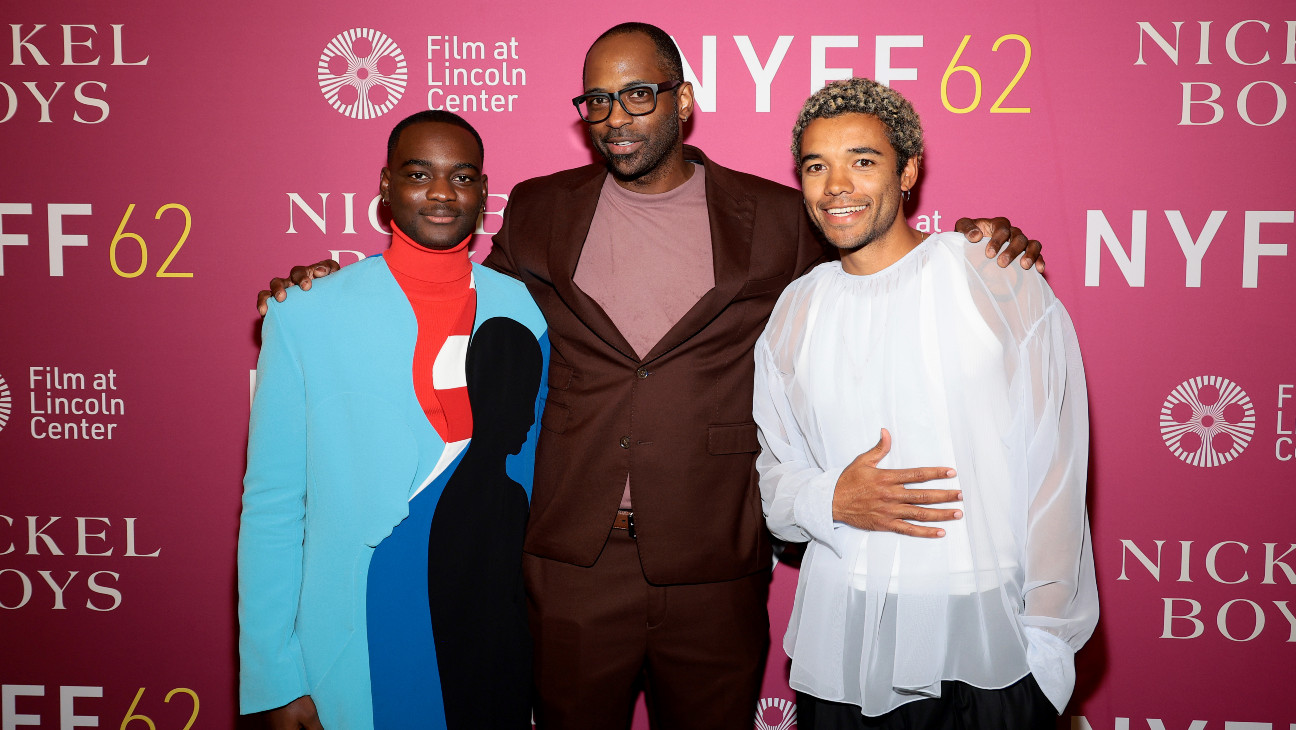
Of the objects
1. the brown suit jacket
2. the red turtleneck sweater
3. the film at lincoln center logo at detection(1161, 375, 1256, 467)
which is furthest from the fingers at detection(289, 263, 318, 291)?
the film at lincoln center logo at detection(1161, 375, 1256, 467)

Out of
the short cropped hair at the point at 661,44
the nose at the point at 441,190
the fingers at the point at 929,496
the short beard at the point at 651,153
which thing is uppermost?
the short cropped hair at the point at 661,44

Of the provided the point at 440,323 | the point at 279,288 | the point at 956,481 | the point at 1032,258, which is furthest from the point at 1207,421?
the point at 279,288

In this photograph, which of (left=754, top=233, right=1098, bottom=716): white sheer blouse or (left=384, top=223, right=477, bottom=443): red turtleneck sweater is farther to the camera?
(left=384, top=223, right=477, bottom=443): red turtleneck sweater

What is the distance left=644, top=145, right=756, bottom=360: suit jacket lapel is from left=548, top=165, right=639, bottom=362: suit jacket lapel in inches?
4.1

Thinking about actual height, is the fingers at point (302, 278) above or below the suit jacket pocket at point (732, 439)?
above

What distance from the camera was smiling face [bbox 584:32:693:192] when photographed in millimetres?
1859

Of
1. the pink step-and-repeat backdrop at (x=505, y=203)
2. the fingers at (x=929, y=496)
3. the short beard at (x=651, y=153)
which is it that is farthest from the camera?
the pink step-and-repeat backdrop at (x=505, y=203)

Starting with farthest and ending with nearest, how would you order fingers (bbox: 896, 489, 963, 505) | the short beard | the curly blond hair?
the short beard
the curly blond hair
fingers (bbox: 896, 489, 963, 505)

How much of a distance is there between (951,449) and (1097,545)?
1179 millimetres

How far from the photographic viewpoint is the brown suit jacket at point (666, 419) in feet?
5.90

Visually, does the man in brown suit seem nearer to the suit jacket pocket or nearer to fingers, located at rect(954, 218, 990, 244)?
the suit jacket pocket

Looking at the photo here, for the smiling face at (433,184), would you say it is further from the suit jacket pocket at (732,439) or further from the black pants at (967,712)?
the black pants at (967,712)

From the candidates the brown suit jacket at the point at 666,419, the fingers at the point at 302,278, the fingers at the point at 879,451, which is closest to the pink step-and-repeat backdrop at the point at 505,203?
the brown suit jacket at the point at 666,419

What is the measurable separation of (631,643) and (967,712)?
69 centimetres
